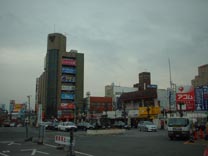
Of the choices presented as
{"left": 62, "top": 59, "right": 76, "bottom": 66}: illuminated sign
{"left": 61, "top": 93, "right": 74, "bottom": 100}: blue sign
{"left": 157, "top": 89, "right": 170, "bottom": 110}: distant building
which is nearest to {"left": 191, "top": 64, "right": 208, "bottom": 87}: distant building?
{"left": 157, "top": 89, "right": 170, "bottom": 110}: distant building

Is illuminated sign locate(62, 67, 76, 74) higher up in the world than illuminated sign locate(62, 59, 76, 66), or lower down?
lower down

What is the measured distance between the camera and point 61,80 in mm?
116250

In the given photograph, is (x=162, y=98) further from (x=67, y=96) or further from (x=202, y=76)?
(x=67, y=96)

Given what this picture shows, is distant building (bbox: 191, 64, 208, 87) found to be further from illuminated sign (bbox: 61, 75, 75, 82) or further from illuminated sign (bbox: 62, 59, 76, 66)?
illuminated sign (bbox: 62, 59, 76, 66)

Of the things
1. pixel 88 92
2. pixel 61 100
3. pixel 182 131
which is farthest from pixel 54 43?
pixel 182 131

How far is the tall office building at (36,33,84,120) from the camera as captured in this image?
116500mm

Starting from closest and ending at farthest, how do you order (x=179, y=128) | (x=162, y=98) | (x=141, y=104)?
(x=179, y=128) < (x=162, y=98) < (x=141, y=104)

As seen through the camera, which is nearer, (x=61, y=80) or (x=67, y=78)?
(x=61, y=80)

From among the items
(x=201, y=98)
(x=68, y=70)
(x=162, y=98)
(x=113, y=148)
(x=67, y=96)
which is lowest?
(x=113, y=148)

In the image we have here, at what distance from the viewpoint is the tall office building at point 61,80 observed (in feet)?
382

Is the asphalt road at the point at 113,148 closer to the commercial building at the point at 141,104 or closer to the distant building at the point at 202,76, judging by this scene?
the commercial building at the point at 141,104

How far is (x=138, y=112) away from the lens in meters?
74.9

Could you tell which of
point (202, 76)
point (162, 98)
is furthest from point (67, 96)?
point (202, 76)

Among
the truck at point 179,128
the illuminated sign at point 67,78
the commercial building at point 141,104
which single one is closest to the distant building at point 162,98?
the commercial building at point 141,104
